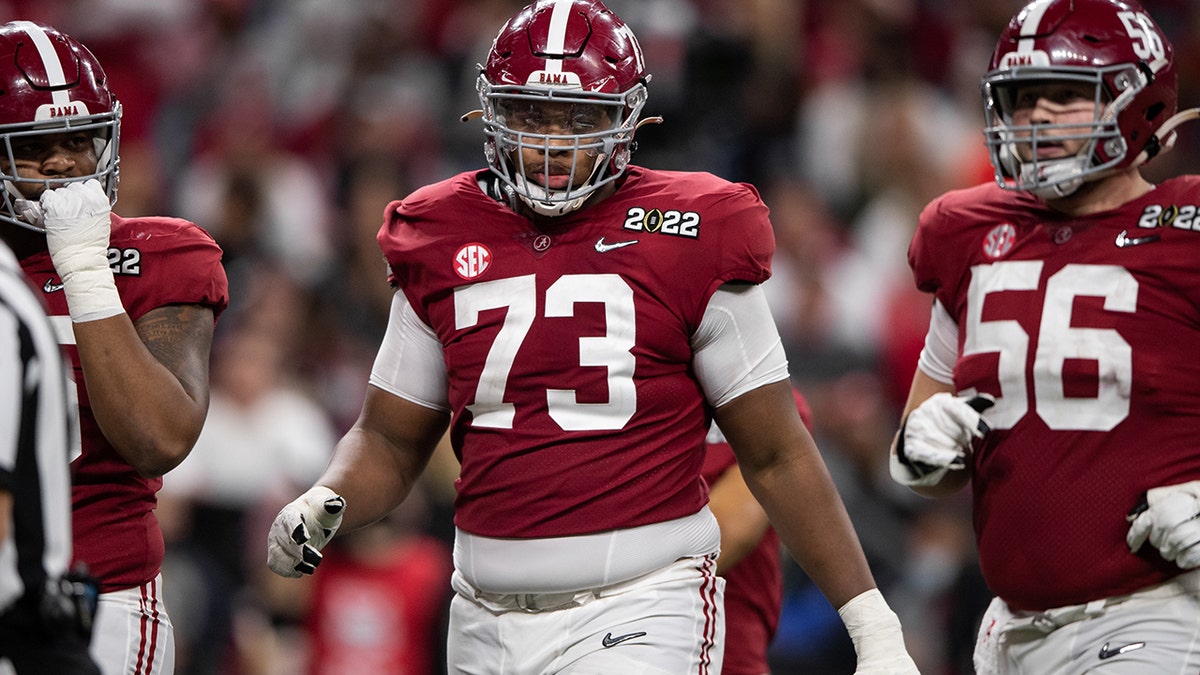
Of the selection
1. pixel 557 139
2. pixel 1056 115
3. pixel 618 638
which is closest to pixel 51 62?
pixel 557 139

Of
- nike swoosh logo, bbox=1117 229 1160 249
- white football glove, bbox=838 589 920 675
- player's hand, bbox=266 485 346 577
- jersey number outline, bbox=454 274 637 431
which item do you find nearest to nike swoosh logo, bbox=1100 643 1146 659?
white football glove, bbox=838 589 920 675

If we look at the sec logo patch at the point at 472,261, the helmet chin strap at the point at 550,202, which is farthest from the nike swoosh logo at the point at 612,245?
the sec logo patch at the point at 472,261

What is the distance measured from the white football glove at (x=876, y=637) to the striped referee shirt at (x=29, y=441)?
1.59m

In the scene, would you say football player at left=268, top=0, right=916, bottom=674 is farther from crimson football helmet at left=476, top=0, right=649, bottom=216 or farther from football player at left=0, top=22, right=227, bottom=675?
football player at left=0, top=22, right=227, bottom=675

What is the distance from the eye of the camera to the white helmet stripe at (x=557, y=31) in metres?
3.42

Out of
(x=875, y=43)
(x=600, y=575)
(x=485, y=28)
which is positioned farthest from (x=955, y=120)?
(x=600, y=575)

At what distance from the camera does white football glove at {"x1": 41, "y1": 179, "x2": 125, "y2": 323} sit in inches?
129

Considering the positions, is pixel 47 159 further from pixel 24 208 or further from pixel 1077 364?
pixel 1077 364

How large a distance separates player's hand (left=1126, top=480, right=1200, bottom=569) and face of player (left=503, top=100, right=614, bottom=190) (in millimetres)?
1320

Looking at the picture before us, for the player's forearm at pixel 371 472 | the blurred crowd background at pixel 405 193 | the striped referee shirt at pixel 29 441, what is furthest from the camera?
the blurred crowd background at pixel 405 193

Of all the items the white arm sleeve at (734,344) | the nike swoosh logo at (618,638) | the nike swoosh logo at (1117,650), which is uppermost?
the white arm sleeve at (734,344)

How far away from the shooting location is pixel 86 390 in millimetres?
3348

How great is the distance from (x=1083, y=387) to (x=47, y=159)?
2202 millimetres

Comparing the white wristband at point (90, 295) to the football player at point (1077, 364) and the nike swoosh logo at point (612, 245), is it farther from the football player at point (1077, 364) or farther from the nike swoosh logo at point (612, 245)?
the football player at point (1077, 364)
